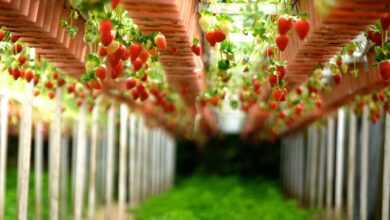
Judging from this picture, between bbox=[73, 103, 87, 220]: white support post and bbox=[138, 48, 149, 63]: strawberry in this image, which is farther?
bbox=[73, 103, 87, 220]: white support post

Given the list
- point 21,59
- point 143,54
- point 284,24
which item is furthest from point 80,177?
point 284,24

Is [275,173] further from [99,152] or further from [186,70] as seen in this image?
→ [186,70]

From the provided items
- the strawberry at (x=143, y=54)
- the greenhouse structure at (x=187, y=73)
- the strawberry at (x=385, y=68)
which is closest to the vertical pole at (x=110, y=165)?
the greenhouse structure at (x=187, y=73)

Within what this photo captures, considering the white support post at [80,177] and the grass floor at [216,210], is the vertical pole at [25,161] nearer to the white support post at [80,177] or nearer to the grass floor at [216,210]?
the white support post at [80,177]

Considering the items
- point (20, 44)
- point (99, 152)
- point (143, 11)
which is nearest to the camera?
point (143, 11)

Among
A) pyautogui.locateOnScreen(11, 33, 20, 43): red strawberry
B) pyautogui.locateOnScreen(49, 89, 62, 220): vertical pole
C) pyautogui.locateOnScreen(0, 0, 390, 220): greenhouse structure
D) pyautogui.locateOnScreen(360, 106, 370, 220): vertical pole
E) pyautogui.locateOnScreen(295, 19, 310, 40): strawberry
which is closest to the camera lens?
pyautogui.locateOnScreen(295, 19, 310, 40): strawberry

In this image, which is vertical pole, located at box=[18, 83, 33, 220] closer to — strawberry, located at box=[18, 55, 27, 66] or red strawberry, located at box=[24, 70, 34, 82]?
red strawberry, located at box=[24, 70, 34, 82]

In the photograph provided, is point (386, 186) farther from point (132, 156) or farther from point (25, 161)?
point (132, 156)

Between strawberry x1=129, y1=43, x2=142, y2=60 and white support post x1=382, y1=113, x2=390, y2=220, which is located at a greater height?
strawberry x1=129, y1=43, x2=142, y2=60

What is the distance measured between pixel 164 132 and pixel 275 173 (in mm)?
7625

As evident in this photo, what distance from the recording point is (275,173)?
31141 millimetres

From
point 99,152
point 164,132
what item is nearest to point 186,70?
point 99,152

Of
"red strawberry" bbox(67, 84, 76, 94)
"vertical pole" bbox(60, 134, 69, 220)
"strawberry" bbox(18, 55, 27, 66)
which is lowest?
"vertical pole" bbox(60, 134, 69, 220)

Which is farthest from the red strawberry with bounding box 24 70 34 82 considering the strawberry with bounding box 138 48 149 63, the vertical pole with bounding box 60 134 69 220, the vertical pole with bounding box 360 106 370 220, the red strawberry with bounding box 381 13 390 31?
the vertical pole with bounding box 60 134 69 220
